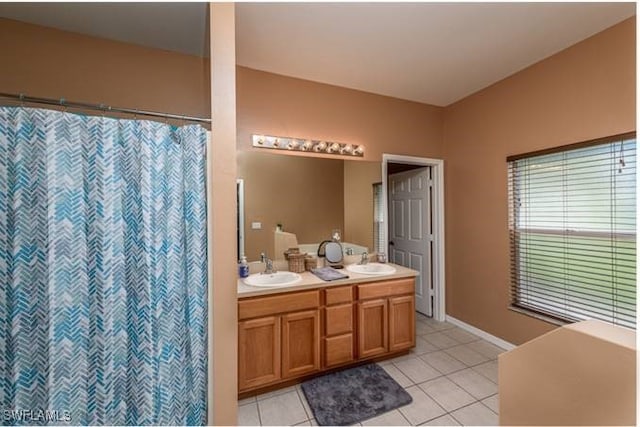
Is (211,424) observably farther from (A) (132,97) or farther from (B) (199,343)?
(A) (132,97)

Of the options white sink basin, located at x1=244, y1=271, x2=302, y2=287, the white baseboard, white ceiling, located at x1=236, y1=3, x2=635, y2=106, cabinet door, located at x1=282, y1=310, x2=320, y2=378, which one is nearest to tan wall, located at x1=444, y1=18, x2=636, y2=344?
the white baseboard

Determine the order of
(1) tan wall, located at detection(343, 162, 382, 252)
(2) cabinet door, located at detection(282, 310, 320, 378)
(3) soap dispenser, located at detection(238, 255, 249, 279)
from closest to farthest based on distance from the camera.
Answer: (2) cabinet door, located at detection(282, 310, 320, 378) < (3) soap dispenser, located at detection(238, 255, 249, 279) < (1) tan wall, located at detection(343, 162, 382, 252)

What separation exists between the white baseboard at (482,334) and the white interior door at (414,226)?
291 mm

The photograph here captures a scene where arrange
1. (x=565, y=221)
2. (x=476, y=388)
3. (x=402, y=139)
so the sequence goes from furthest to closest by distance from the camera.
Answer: (x=402, y=139) < (x=565, y=221) < (x=476, y=388)

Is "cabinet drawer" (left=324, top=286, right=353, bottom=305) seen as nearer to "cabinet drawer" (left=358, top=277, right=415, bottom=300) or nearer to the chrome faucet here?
"cabinet drawer" (left=358, top=277, right=415, bottom=300)

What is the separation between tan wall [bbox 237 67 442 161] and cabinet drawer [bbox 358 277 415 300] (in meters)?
1.37

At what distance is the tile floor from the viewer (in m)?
1.76

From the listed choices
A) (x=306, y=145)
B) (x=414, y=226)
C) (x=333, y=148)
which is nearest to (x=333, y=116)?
(x=333, y=148)

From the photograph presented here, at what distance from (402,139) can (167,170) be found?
2543 mm

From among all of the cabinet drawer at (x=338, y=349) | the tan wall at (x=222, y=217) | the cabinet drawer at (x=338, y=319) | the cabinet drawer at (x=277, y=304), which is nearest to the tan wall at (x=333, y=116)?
the tan wall at (x=222, y=217)

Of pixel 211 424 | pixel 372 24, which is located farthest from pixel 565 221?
pixel 211 424

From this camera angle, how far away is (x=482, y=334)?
2.86 meters

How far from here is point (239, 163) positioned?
2.34 metres

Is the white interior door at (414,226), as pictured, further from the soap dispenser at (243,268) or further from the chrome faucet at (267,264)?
the soap dispenser at (243,268)
